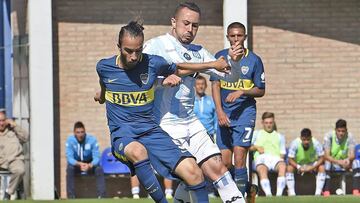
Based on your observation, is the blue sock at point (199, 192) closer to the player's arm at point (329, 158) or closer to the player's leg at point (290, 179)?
the player's leg at point (290, 179)

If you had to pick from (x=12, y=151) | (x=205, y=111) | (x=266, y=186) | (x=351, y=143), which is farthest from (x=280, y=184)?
(x=12, y=151)

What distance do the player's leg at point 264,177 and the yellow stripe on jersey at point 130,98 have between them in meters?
8.14

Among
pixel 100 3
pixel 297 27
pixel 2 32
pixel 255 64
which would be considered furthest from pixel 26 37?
pixel 255 64

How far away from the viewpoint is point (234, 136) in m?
12.8

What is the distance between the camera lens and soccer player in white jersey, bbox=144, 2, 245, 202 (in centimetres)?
1009

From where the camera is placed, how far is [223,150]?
42.0 feet

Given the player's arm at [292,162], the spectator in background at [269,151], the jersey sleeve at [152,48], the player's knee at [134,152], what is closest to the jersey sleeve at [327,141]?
the player's arm at [292,162]

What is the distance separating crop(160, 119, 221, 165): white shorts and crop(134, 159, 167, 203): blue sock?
21.3 inches

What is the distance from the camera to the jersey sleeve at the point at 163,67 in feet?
31.9

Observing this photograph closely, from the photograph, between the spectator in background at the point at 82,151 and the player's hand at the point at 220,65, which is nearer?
the player's hand at the point at 220,65

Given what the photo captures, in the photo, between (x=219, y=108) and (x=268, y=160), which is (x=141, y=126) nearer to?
(x=219, y=108)

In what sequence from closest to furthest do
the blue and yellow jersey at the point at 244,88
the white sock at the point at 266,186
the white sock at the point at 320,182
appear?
the blue and yellow jersey at the point at 244,88 < the white sock at the point at 266,186 < the white sock at the point at 320,182

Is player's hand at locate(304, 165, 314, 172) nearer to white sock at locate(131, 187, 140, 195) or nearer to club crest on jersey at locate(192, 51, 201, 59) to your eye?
white sock at locate(131, 187, 140, 195)

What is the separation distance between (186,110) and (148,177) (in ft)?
2.86
